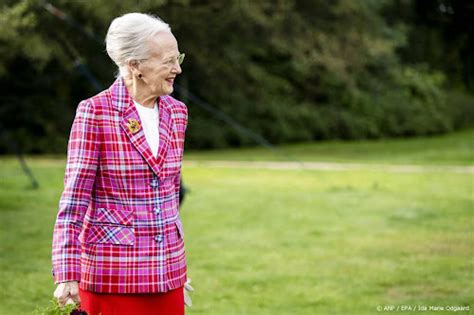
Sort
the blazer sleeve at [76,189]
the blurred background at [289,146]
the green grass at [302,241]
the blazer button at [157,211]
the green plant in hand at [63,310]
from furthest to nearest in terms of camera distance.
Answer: the blurred background at [289,146] → the green grass at [302,241] → the blazer button at [157,211] → the blazer sleeve at [76,189] → the green plant in hand at [63,310]

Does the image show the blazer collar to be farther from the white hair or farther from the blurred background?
the blurred background

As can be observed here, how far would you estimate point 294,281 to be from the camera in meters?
7.64

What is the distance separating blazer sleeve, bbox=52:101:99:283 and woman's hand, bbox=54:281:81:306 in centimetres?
2

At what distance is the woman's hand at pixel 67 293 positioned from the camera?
2.90 meters

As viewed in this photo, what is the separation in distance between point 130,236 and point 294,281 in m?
4.77

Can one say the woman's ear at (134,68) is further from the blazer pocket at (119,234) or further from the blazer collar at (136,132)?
the blazer pocket at (119,234)

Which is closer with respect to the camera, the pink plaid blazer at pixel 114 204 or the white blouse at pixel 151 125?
the pink plaid blazer at pixel 114 204

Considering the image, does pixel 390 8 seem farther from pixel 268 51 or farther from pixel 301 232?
pixel 301 232

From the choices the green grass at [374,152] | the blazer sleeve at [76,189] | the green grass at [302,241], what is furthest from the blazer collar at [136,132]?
the green grass at [374,152]

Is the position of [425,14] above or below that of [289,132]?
above

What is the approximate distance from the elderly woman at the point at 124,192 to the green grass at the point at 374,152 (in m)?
18.5

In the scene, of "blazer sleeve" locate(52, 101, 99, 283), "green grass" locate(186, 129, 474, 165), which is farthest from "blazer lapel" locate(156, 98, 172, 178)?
"green grass" locate(186, 129, 474, 165)

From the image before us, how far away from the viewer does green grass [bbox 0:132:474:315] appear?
6988 millimetres

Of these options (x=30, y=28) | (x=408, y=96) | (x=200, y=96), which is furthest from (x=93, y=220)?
(x=408, y=96)
